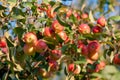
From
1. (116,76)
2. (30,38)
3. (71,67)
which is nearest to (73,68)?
(71,67)

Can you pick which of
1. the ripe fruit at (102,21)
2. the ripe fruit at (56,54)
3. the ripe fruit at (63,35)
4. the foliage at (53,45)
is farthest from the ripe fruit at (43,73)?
the ripe fruit at (102,21)

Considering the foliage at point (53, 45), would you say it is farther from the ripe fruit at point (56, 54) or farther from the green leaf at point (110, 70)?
the green leaf at point (110, 70)

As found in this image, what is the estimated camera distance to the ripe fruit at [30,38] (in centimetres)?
137

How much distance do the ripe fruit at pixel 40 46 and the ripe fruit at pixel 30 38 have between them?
0.02 metres

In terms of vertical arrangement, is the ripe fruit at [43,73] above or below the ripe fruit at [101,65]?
below

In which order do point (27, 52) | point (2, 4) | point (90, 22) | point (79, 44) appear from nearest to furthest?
1. point (27, 52)
2. point (79, 44)
3. point (90, 22)
4. point (2, 4)

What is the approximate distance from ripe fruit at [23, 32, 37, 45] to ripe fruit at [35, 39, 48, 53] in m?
0.02

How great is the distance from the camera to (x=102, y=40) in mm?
1441

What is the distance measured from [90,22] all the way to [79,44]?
16 centimetres

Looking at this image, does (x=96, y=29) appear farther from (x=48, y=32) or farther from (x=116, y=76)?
(x=116, y=76)

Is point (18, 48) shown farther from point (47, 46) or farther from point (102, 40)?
point (102, 40)

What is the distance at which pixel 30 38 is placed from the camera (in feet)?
4.48

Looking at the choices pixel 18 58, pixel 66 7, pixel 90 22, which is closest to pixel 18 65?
pixel 18 58

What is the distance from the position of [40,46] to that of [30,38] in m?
0.06
